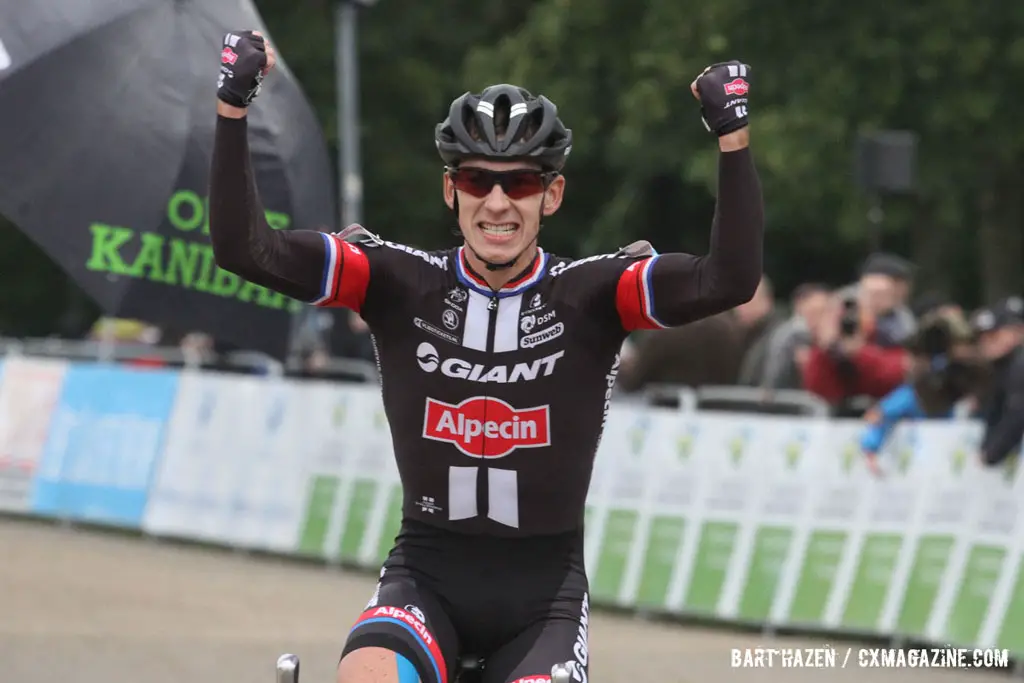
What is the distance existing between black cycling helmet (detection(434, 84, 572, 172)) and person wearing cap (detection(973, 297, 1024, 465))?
227 inches

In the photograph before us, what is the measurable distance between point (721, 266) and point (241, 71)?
1235 mm

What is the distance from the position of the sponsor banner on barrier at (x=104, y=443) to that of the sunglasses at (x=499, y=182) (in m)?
11.5

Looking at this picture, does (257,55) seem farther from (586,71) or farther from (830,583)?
(586,71)

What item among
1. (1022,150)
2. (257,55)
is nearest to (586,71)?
(1022,150)

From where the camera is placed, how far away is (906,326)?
40.1 ft

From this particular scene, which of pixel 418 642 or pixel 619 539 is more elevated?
pixel 619 539

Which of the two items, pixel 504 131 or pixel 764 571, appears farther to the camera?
pixel 764 571

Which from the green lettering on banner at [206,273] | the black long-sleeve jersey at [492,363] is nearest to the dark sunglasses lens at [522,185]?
the black long-sleeve jersey at [492,363]

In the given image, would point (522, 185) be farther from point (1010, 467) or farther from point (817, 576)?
point (817, 576)

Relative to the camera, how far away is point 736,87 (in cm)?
496

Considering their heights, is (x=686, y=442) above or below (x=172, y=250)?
above

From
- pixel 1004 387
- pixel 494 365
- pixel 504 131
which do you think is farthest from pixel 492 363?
pixel 1004 387

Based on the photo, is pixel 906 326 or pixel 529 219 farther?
pixel 906 326

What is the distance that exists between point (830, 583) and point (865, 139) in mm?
4918
